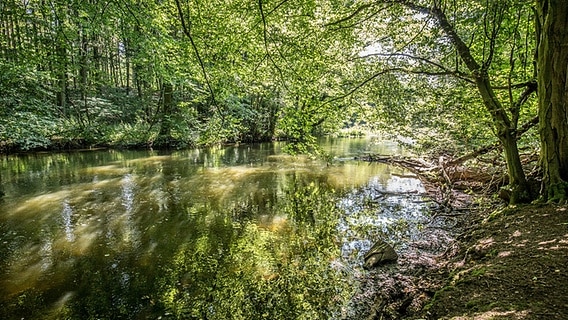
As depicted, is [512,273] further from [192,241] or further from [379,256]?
[192,241]

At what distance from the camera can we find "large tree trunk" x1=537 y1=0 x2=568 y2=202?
4.56m

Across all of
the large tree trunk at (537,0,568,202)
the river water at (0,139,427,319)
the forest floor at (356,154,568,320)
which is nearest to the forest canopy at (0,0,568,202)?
the large tree trunk at (537,0,568,202)

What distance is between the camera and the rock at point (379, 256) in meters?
4.85

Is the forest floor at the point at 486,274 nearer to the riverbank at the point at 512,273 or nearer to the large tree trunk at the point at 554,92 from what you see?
the riverbank at the point at 512,273

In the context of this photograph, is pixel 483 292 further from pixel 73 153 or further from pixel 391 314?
pixel 73 153

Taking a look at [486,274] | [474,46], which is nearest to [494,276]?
[486,274]

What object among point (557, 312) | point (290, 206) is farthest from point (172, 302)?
point (290, 206)

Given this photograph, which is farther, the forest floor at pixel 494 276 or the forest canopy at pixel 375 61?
the forest canopy at pixel 375 61

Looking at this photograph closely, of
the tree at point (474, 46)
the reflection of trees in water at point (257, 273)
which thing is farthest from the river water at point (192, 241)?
the tree at point (474, 46)

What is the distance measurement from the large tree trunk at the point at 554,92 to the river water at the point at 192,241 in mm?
2500

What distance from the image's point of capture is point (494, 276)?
327 cm

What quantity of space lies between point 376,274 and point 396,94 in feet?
17.5

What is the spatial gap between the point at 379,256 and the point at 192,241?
11.3 ft

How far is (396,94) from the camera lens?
326 inches
